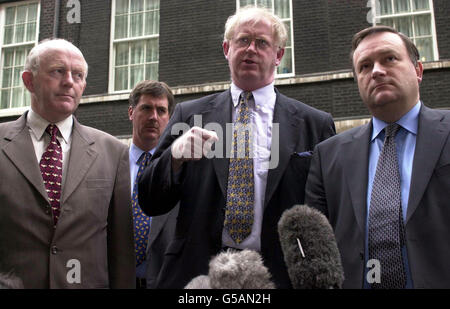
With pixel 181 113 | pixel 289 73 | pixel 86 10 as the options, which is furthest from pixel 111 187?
pixel 86 10

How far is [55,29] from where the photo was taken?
10430 millimetres

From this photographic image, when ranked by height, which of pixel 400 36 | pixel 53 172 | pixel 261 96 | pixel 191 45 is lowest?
pixel 53 172

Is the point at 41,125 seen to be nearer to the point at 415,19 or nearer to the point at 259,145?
the point at 259,145

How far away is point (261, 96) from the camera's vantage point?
2500mm

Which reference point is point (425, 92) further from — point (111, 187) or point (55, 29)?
point (55, 29)

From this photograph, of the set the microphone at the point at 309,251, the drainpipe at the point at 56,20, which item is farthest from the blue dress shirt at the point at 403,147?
the drainpipe at the point at 56,20

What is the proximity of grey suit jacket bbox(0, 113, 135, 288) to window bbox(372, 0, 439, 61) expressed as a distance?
7.81 metres

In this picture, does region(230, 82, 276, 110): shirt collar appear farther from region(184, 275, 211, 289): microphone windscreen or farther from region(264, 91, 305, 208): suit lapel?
region(184, 275, 211, 289): microphone windscreen

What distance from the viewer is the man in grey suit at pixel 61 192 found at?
7.10 ft

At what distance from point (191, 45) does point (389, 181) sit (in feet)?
26.3

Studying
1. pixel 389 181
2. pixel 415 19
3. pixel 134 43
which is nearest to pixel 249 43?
pixel 389 181

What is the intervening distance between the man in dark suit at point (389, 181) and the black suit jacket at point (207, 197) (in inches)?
5.1

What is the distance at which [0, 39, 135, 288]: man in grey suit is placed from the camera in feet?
7.10
